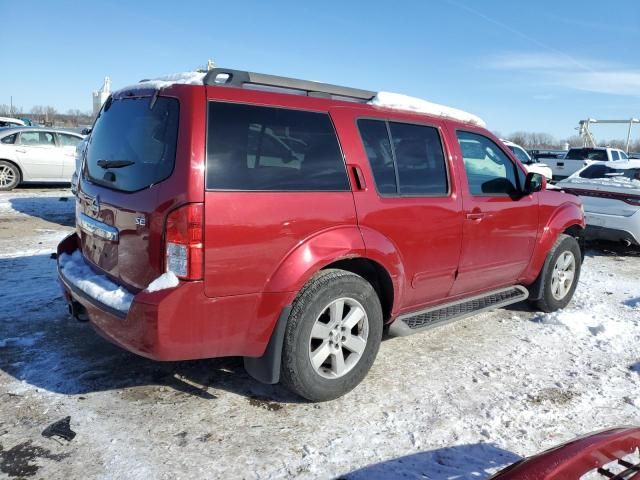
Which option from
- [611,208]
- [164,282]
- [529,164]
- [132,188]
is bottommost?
[164,282]

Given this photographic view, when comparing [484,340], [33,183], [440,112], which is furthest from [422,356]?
[33,183]

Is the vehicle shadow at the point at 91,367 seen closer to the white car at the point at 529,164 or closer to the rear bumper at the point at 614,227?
the rear bumper at the point at 614,227

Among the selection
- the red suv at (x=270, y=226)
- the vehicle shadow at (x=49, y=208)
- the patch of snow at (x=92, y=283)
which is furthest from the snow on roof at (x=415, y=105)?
the vehicle shadow at (x=49, y=208)

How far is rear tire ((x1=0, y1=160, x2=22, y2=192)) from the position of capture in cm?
1245

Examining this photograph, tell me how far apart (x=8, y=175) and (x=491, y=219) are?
12.1 meters

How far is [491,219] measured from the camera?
4340 millimetres

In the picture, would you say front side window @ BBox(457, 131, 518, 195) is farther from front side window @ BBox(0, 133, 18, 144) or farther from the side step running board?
front side window @ BBox(0, 133, 18, 144)

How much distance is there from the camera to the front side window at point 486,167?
14.2 ft

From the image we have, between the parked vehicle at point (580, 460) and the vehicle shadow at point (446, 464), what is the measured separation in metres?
0.67

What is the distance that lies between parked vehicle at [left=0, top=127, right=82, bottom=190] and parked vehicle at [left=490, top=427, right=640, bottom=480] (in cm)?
1331

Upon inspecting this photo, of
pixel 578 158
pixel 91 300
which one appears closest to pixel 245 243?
pixel 91 300

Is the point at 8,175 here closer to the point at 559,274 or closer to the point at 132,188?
the point at 132,188

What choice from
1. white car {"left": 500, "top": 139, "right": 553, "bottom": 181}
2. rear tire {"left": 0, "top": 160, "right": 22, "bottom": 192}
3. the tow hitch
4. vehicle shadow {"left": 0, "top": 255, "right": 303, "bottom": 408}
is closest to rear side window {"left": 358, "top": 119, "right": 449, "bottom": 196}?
vehicle shadow {"left": 0, "top": 255, "right": 303, "bottom": 408}

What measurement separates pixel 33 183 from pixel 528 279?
1334 centimetres
